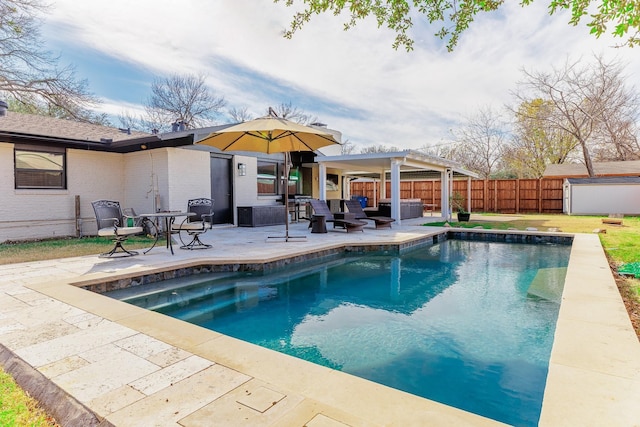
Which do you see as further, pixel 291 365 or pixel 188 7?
pixel 188 7

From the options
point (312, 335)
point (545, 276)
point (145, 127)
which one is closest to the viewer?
point (312, 335)

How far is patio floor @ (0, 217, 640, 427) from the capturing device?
1.78 meters

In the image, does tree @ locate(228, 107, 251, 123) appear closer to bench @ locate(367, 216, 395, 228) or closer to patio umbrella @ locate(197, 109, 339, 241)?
bench @ locate(367, 216, 395, 228)

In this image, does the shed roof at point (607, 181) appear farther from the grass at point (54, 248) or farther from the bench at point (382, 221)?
the grass at point (54, 248)

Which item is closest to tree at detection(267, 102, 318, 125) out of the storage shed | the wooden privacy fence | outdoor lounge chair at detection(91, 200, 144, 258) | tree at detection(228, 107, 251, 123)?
tree at detection(228, 107, 251, 123)

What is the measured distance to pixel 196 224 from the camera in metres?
7.23

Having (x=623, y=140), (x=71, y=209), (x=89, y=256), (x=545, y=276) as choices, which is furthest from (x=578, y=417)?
(x=623, y=140)

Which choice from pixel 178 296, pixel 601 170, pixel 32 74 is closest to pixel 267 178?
pixel 178 296

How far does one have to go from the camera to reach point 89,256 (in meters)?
6.70

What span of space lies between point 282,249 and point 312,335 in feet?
11.5

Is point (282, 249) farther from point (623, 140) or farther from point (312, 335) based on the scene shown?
point (623, 140)

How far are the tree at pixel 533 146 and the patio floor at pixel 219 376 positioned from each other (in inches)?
1023

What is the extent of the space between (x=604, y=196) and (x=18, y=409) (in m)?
23.8

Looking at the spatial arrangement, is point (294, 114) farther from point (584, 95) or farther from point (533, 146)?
point (584, 95)
